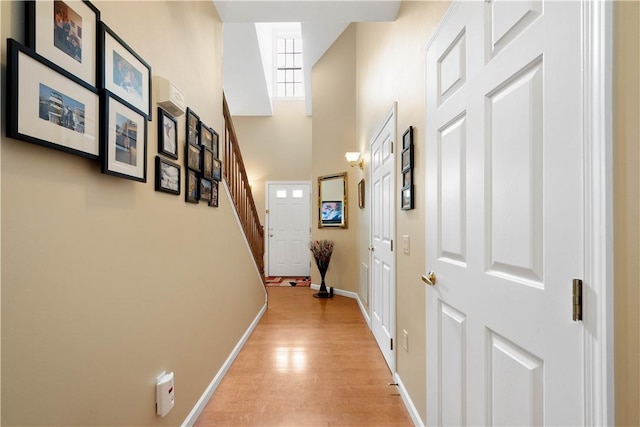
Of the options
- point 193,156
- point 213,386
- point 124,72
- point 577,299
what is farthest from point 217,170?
point 577,299

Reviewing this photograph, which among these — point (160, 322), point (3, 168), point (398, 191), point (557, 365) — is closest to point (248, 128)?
point (398, 191)

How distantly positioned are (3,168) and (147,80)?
0.75 meters

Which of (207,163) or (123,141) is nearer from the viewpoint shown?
(123,141)

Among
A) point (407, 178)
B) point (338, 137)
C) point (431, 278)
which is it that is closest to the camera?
point (431, 278)

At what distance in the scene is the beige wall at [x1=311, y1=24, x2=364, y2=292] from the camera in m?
4.75

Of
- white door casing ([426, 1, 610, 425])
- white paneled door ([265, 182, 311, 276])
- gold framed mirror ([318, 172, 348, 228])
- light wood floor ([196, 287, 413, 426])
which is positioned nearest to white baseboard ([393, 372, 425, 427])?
light wood floor ([196, 287, 413, 426])

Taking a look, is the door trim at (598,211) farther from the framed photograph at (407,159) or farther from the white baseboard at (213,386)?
the white baseboard at (213,386)

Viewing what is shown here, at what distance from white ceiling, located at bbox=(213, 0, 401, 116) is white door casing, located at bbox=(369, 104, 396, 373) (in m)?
0.75

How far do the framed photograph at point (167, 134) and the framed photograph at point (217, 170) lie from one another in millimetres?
556

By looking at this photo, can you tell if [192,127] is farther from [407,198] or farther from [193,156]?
[407,198]

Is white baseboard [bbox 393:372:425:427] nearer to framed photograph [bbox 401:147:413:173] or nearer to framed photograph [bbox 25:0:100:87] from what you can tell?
framed photograph [bbox 401:147:413:173]

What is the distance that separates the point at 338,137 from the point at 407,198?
3327 mm

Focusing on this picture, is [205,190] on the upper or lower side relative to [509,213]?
upper

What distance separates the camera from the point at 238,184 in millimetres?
3158
